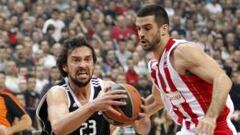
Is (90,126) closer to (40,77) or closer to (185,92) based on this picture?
(185,92)

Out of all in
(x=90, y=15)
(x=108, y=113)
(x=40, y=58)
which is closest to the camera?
(x=108, y=113)

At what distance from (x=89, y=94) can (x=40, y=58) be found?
675cm

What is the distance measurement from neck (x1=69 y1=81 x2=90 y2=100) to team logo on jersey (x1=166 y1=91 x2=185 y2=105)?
0.78 meters

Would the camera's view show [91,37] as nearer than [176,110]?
No

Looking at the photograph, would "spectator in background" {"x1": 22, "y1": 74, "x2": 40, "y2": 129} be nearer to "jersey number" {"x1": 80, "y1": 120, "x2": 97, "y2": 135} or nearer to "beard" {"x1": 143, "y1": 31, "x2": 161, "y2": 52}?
"jersey number" {"x1": 80, "y1": 120, "x2": 97, "y2": 135}

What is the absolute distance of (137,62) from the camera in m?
13.5

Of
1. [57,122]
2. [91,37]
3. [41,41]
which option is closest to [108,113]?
[57,122]

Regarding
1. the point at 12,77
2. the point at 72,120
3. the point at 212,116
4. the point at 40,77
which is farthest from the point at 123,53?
the point at 212,116

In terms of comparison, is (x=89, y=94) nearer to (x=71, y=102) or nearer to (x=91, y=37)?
(x=71, y=102)

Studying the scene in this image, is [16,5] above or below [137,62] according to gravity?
above

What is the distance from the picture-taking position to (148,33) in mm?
5512

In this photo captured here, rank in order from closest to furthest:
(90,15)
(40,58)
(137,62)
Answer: (40,58) < (137,62) < (90,15)

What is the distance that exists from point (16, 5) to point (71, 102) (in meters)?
9.09

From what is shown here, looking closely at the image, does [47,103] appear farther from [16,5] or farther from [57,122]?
[16,5]
